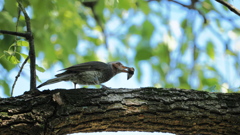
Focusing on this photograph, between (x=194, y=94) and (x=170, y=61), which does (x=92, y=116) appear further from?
(x=170, y=61)

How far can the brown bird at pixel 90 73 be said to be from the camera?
443cm

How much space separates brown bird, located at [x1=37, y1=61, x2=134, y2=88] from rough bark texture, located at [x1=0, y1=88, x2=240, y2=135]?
1.12 m

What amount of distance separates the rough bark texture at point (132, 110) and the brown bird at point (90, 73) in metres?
1.12

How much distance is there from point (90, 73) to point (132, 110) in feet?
5.88

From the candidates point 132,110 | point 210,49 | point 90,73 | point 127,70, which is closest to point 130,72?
point 127,70

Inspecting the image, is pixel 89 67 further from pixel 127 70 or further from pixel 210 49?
pixel 210 49

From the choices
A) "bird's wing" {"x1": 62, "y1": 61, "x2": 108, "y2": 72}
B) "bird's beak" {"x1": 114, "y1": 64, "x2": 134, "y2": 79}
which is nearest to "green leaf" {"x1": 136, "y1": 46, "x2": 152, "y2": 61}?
"bird's beak" {"x1": 114, "y1": 64, "x2": 134, "y2": 79}

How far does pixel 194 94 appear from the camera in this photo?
3.29 meters

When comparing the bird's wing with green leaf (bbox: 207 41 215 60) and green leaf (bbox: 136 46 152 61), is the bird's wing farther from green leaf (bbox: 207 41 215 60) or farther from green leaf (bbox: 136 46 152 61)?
green leaf (bbox: 207 41 215 60)

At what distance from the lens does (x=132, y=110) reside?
10.1 feet

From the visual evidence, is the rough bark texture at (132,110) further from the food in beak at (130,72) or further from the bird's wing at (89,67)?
the food in beak at (130,72)

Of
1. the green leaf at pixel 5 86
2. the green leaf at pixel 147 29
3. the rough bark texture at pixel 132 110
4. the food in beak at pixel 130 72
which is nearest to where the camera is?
the rough bark texture at pixel 132 110

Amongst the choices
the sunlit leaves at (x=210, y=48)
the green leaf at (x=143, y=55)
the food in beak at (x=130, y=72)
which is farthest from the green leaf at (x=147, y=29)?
the sunlit leaves at (x=210, y=48)

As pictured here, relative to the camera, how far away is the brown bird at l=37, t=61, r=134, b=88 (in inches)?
174
